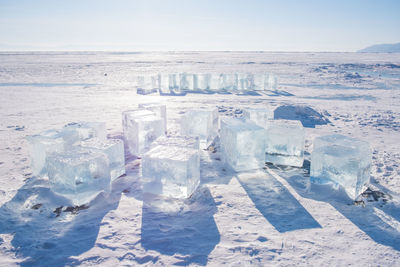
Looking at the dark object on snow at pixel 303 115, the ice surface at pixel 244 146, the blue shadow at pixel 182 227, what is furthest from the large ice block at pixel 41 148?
the dark object on snow at pixel 303 115

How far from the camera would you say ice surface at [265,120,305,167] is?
4327 millimetres

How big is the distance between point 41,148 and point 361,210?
4.20 m

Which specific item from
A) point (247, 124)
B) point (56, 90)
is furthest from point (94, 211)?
point (56, 90)

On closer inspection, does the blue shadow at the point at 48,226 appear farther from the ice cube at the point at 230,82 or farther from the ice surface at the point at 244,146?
the ice cube at the point at 230,82

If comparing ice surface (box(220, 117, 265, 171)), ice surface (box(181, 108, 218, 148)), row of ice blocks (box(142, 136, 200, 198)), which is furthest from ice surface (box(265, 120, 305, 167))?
row of ice blocks (box(142, 136, 200, 198))

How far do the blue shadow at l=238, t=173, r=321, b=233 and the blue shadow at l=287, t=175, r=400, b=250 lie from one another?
27cm

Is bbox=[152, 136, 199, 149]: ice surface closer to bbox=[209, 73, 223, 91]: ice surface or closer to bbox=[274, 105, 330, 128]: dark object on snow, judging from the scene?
bbox=[274, 105, 330, 128]: dark object on snow

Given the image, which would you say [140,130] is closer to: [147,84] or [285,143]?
[285,143]

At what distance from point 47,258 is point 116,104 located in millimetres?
7484

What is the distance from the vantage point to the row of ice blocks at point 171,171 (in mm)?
3250

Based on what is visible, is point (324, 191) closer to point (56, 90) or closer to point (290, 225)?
point (290, 225)

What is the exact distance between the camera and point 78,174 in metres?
3.10

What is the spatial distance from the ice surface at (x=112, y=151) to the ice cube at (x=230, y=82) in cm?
936

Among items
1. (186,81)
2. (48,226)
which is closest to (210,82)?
(186,81)
